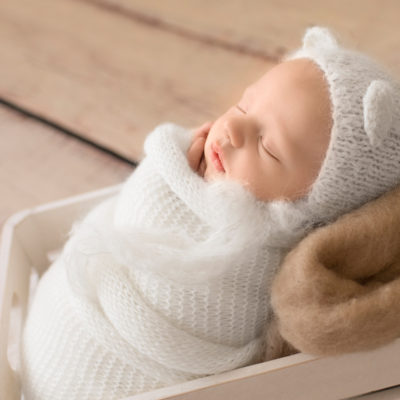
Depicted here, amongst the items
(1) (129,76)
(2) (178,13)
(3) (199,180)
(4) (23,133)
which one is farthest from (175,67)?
(3) (199,180)

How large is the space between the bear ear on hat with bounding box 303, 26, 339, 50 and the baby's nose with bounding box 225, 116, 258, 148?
0.14 m

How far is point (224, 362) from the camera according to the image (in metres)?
0.68

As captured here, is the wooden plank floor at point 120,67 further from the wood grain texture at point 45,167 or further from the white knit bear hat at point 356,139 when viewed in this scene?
the white knit bear hat at point 356,139

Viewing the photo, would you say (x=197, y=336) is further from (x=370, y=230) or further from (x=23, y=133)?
(x=23, y=133)

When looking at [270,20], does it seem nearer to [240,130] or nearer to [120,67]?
[120,67]

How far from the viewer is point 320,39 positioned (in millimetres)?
758

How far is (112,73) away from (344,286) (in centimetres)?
97

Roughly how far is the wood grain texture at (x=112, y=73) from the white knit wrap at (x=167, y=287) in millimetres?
519

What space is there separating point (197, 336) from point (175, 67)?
867 mm

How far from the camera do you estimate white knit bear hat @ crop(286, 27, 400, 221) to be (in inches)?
24.6

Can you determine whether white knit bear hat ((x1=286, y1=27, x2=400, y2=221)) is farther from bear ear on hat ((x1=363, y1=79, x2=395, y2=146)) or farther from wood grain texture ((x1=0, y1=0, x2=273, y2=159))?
wood grain texture ((x1=0, y1=0, x2=273, y2=159))

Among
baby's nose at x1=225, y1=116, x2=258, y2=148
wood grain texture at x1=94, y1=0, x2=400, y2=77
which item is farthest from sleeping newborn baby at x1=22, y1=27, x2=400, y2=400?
wood grain texture at x1=94, y1=0, x2=400, y2=77

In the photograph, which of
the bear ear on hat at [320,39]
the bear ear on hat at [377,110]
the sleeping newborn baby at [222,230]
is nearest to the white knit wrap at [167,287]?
the sleeping newborn baby at [222,230]

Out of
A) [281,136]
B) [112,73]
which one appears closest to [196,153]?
[281,136]
